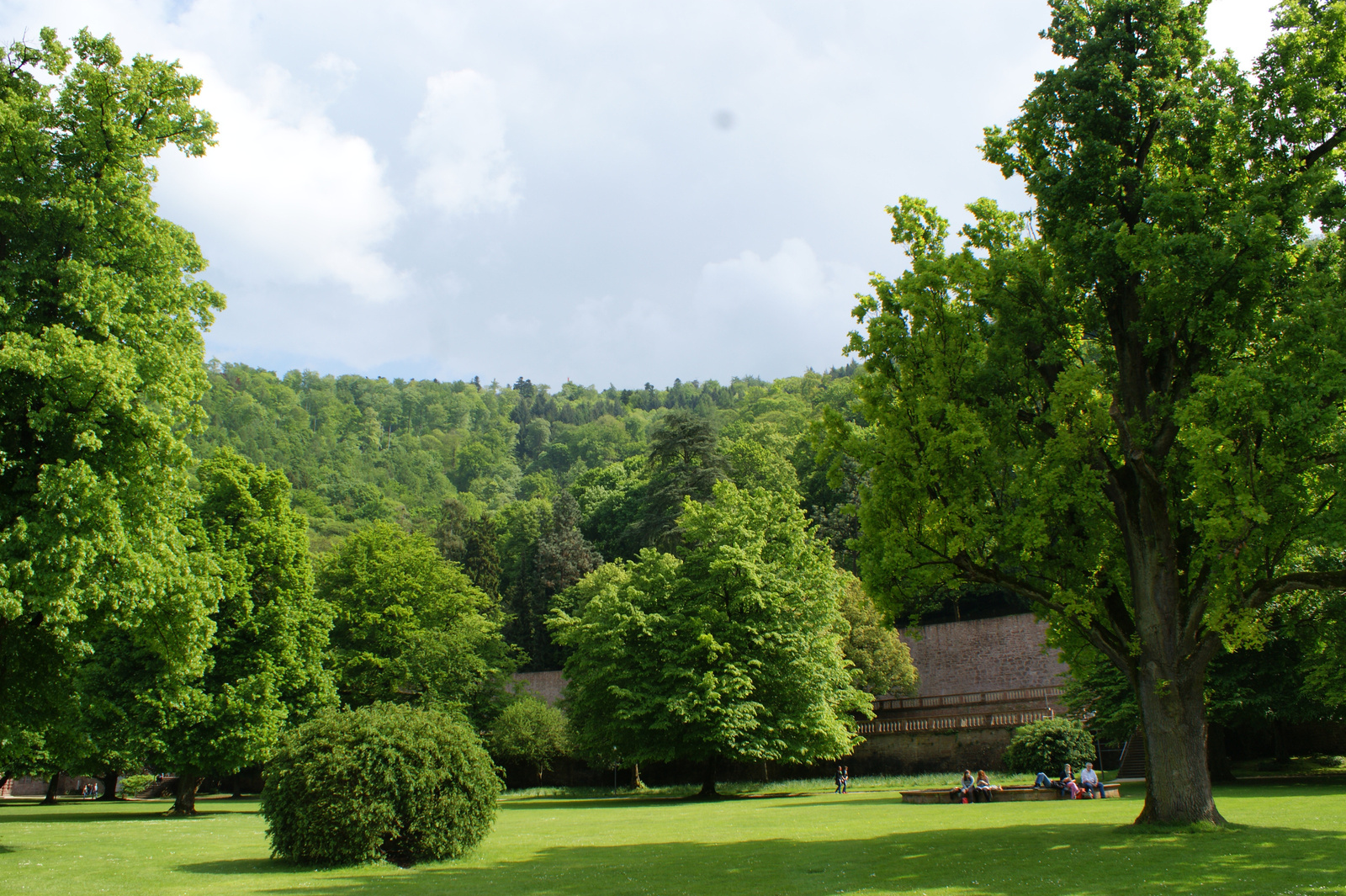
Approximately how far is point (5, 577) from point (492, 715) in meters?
36.9

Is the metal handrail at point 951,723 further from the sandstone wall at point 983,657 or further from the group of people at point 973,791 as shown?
the group of people at point 973,791

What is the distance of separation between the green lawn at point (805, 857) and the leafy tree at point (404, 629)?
22.3 metres

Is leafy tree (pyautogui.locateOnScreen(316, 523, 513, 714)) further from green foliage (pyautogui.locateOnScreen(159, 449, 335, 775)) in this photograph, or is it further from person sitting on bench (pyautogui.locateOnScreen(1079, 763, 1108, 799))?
person sitting on bench (pyautogui.locateOnScreen(1079, 763, 1108, 799))

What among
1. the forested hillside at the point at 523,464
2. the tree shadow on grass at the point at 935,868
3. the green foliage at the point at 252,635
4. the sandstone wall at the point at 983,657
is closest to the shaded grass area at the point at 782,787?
the sandstone wall at the point at 983,657

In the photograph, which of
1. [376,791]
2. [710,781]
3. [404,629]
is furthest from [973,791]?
[404,629]

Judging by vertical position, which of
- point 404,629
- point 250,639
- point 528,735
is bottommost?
point 528,735

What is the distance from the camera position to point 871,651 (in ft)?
149

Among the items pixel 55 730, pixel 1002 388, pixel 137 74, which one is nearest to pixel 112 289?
pixel 137 74

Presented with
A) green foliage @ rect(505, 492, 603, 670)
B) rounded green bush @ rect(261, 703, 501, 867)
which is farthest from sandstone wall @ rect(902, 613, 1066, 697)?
rounded green bush @ rect(261, 703, 501, 867)

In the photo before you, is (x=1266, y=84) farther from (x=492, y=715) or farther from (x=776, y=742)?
(x=492, y=715)

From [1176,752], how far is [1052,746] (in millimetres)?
19116

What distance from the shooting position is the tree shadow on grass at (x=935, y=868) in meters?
9.75

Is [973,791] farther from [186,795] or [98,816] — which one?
[98,816]

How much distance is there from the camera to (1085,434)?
14516 millimetres
